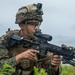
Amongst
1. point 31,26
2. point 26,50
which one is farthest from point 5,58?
point 31,26

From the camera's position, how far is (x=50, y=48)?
7914mm

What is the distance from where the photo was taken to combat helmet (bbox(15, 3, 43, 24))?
9.41 m

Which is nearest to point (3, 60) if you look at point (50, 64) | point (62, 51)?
point (50, 64)

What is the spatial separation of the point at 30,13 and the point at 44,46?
1.77 metres

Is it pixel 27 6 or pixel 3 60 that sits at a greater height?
pixel 27 6

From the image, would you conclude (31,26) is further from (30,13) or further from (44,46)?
(44,46)

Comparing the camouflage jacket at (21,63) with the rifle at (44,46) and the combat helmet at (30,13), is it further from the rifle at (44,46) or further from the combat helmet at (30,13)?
the combat helmet at (30,13)

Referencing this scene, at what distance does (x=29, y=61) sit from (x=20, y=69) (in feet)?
1.06

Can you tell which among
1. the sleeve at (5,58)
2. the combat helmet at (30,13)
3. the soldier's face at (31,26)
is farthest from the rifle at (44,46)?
the combat helmet at (30,13)

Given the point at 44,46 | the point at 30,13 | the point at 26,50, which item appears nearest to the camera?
the point at 44,46

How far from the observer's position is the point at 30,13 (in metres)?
9.65

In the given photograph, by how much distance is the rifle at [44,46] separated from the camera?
757cm

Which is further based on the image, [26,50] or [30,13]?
[30,13]

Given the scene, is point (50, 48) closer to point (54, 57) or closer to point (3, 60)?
point (54, 57)
